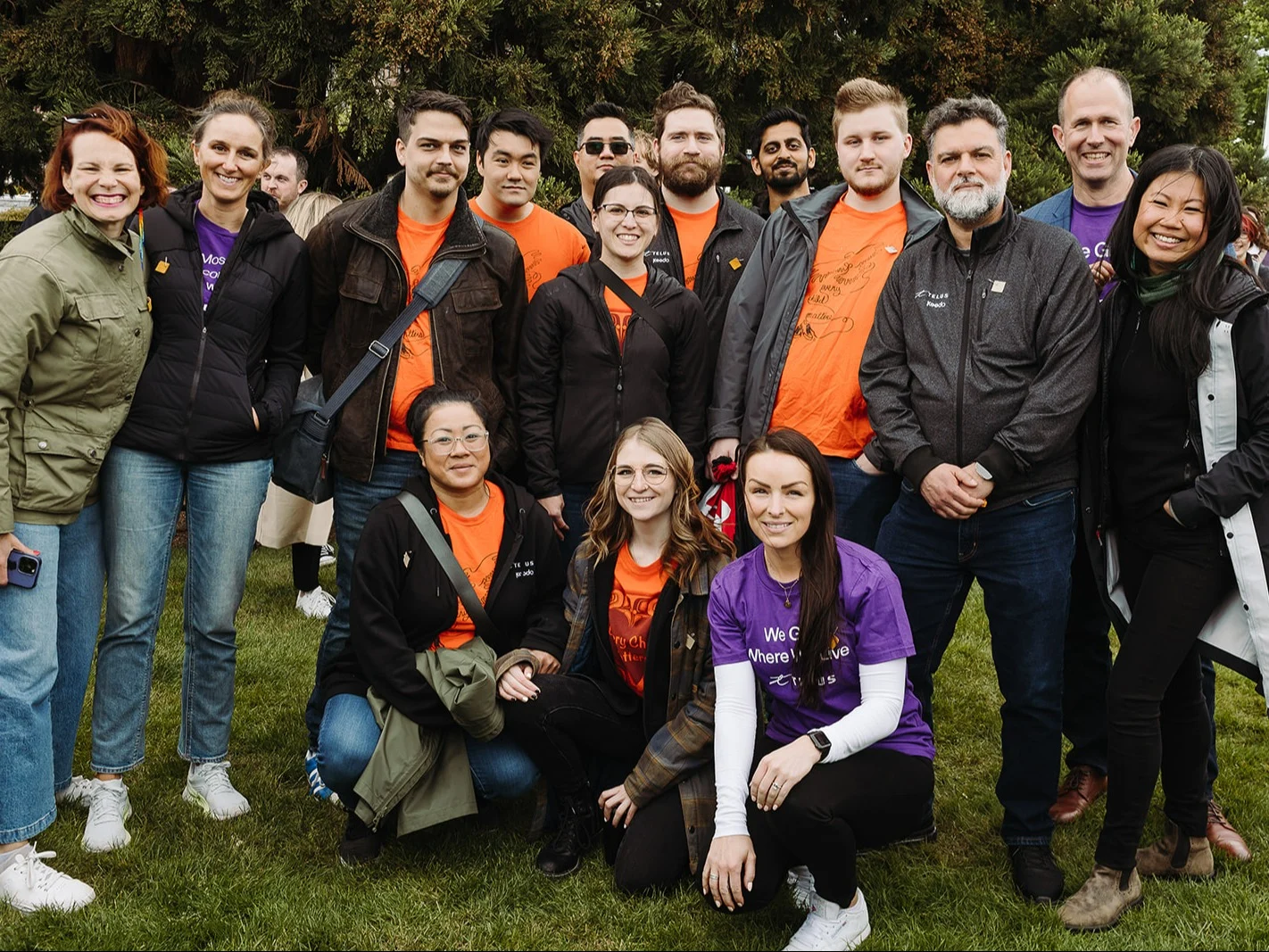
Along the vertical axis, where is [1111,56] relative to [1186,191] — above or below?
above

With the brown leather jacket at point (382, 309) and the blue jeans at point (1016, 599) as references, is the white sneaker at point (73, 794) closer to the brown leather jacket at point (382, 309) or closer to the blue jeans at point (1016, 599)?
the brown leather jacket at point (382, 309)

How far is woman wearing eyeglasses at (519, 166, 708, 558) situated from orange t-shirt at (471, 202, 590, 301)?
0.55 meters

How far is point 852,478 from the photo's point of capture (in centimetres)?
403

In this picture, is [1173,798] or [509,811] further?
[509,811]

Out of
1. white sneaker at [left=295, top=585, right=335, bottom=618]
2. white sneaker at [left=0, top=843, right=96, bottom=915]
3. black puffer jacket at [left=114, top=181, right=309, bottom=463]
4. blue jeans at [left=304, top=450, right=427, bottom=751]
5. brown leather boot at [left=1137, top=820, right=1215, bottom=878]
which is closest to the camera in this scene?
white sneaker at [left=0, top=843, right=96, bottom=915]

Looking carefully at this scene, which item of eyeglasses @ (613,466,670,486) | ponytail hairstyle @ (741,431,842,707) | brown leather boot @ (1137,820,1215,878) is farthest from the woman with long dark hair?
eyeglasses @ (613,466,670,486)

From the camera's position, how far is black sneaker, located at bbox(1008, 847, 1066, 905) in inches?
142

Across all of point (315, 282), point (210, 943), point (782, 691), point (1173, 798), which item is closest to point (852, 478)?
point (782, 691)

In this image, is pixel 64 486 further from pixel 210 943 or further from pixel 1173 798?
pixel 1173 798

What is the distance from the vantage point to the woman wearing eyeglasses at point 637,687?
12.1 ft

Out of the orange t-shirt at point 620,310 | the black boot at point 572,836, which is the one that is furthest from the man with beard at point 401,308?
the black boot at point 572,836

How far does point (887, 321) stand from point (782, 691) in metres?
1.29

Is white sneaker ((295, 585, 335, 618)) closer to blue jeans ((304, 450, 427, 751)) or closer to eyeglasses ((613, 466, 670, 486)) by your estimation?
blue jeans ((304, 450, 427, 751))

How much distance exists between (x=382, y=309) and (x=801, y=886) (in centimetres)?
253
